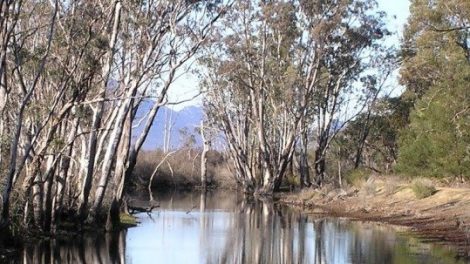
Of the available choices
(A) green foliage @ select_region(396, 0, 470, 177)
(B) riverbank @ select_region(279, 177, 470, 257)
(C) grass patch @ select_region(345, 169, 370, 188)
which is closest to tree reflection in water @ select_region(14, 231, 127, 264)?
(B) riverbank @ select_region(279, 177, 470, 257)

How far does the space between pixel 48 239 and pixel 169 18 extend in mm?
8006

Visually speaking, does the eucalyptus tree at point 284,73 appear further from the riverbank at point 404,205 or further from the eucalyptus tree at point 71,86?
the eucalyptus tree at point 71,86

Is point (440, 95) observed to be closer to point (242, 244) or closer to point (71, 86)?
point (242, 244)

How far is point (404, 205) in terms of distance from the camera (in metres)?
29.9

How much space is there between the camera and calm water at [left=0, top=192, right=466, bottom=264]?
A: 1658 centimetres

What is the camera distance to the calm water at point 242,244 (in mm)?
16578

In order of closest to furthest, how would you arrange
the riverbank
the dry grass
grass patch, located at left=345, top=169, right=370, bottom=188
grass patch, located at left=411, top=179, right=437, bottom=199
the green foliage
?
1. the riverbank
2. the green foliage
3. grass patch, located at left=411, top=179, right=437, bottom=199
4. grass patch, located at left=345, top=169, right=370, bottom=188
5. the dry grass

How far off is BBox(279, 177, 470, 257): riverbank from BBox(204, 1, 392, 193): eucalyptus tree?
4.98 m

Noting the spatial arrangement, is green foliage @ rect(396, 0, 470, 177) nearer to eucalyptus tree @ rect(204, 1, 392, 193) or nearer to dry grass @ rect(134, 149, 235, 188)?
eucalyptus tree @ rect(204, 1, 392, 193)

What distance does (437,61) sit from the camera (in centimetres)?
2784

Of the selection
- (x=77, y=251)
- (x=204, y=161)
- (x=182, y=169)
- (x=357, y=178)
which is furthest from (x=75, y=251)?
(x=182, y=169)

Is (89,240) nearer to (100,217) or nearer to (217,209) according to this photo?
(100,217)

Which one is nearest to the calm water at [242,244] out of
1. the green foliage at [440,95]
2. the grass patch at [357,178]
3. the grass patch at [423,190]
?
the grass patch at [423,190]

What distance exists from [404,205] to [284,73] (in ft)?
47.2
